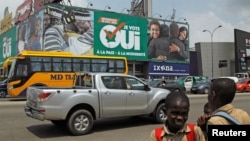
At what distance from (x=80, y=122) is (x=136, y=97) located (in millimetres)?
2154

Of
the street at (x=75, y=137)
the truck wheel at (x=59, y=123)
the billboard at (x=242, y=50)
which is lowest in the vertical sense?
the street at (x=75, y=137)

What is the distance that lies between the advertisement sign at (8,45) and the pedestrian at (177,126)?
204 ft

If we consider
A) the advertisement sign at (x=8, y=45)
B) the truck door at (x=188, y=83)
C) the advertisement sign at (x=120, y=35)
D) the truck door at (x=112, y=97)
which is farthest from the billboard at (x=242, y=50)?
the truck door at (x=112, y=97)

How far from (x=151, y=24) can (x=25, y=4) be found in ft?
86.7

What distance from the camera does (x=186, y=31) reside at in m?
59.6

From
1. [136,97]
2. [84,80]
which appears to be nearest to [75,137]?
[84,80]

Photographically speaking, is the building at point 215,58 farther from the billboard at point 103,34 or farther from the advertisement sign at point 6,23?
the advertisement sign at point 6,23

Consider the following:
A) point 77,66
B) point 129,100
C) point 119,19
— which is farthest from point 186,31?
point 129,100

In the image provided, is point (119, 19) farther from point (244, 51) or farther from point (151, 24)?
point (244, 51)

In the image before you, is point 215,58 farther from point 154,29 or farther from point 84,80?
point 84,80

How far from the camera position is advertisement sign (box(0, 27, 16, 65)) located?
63728 mm

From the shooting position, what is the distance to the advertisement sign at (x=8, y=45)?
209 ft

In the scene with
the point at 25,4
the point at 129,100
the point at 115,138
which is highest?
the point at 25,4

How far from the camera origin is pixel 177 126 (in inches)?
108
